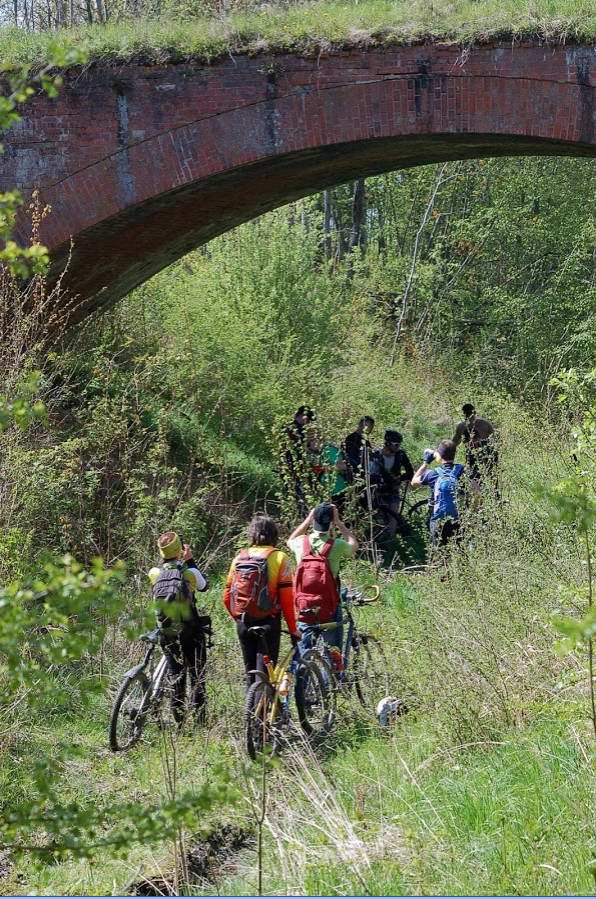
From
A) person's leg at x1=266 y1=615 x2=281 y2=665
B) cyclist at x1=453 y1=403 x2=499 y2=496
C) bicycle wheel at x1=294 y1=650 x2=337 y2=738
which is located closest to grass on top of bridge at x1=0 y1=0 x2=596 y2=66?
cyclist at x1=453 y1=403 x2=499 y2=496

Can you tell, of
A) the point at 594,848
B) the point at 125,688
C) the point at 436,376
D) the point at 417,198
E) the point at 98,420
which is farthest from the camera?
the point at 417,198

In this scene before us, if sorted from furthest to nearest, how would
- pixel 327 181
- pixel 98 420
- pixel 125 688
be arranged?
1. pixel 327 181
2. pixel 98 420
3. pixel 125 688

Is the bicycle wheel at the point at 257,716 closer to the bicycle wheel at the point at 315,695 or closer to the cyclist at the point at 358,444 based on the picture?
the bicycle wheel at the point at 315,695

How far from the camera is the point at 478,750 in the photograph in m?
6.21

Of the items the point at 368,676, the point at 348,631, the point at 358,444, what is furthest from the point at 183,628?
the point at 358,444

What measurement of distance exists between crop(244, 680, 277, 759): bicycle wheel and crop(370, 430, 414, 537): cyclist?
5.57 m

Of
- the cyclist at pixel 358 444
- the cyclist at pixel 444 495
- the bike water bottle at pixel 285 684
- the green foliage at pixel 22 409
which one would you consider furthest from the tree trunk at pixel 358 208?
the green foliage at pixel 22 409

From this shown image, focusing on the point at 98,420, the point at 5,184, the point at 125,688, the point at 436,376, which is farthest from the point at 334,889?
the point at 436,376

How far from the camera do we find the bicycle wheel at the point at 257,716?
21.1ft

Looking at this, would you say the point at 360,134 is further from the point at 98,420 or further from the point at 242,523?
the point at 242,523

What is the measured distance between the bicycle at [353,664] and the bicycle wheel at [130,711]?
A: 3.61 feet

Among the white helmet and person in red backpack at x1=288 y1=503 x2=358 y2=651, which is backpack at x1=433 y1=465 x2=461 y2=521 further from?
the white helmet

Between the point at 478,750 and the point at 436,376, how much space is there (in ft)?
51.1

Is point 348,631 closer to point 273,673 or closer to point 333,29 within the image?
point 273,673
